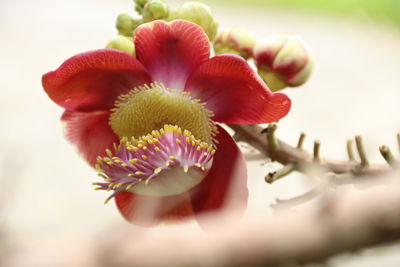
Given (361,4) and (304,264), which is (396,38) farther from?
(304,264)

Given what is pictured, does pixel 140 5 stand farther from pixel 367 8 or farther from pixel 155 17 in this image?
pixel 367 8

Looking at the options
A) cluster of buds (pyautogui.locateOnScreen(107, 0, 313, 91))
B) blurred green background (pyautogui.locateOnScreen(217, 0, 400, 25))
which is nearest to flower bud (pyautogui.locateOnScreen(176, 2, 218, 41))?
cluster of buds (pyautogui.locateOnScreen(107, 0, 313, 91))

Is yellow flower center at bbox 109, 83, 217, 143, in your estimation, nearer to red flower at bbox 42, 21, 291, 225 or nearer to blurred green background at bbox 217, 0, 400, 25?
red flower at bbox 42, 21, 291, 225

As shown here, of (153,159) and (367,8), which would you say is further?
(367,8)

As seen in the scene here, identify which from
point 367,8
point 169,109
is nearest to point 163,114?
point 169,109

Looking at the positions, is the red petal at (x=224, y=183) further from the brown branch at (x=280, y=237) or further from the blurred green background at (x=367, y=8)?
the blurred green background at (x=367, y=8)

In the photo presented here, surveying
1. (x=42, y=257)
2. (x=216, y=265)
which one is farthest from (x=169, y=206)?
(x=42, y=257)

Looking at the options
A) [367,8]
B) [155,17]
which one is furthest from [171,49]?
[367,8]
